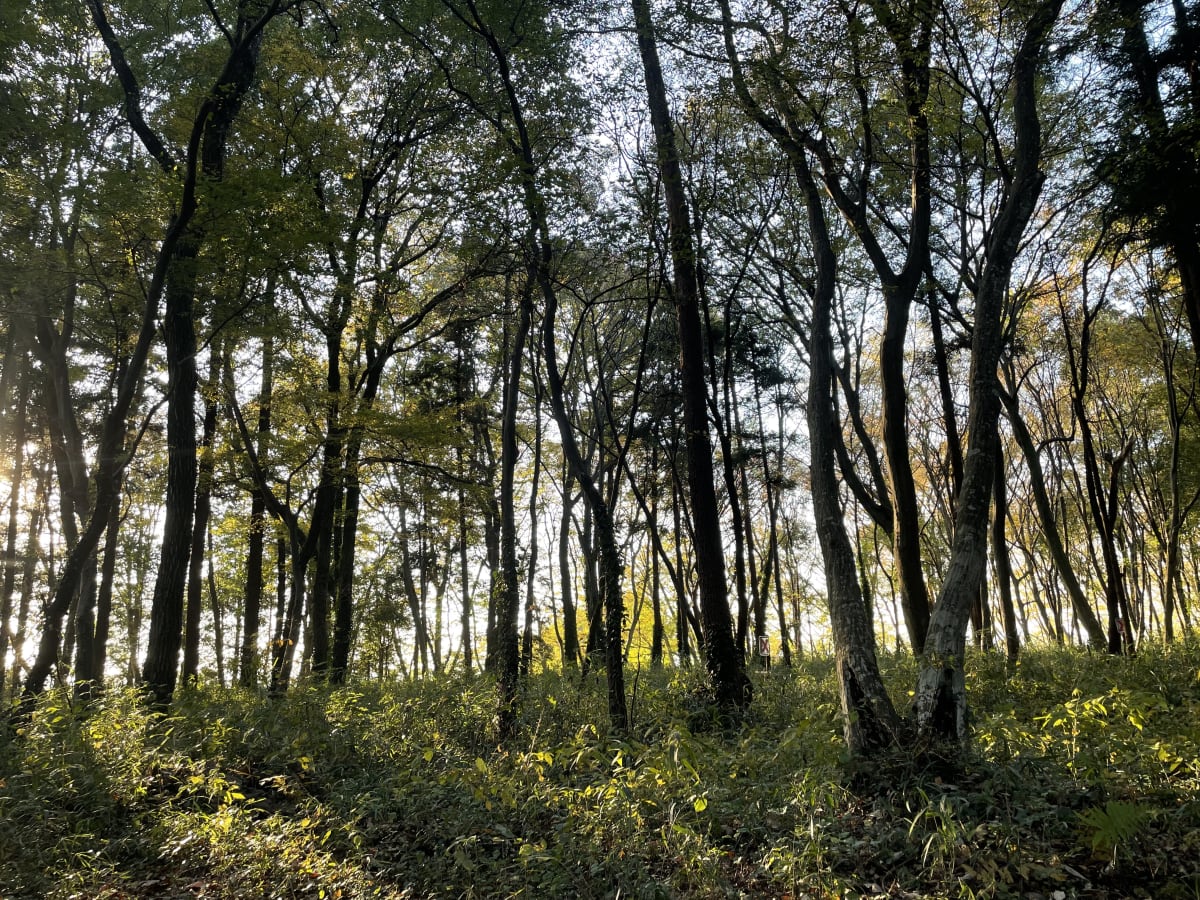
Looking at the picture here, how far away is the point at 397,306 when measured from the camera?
12664 millimetres

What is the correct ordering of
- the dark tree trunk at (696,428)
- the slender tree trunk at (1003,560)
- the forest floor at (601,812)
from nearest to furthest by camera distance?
the forest floor at (601,812) → the dark tree trunk at (696,428) → the slender tree trunk at (1003,560)

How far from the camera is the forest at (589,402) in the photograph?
14.6 feet

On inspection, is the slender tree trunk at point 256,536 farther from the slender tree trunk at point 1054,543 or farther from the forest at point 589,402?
the slender tree trunk at point 1054,543

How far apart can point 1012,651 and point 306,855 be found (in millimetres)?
10660

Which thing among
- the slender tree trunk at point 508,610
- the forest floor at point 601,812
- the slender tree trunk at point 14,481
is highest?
the slender tree trunk at point 14,481

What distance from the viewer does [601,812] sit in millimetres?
4625

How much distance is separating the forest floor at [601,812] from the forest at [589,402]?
0.04m

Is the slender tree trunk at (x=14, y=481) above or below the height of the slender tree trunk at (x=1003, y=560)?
above

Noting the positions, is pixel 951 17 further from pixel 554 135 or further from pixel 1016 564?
pixel 1016 564

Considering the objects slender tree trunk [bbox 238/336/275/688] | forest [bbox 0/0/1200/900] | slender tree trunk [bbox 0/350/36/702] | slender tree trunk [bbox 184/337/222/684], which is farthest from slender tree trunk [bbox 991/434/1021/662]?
slender tree trunk [bbox 0/350/36/702]

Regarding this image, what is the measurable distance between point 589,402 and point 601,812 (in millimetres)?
13802

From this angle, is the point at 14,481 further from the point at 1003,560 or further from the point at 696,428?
the point at 1003,560

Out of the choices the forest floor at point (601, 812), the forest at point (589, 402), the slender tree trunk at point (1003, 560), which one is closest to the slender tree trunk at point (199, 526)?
the forest at point (589, 402)

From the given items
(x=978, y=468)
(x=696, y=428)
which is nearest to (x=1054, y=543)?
(x=696, y=428)
